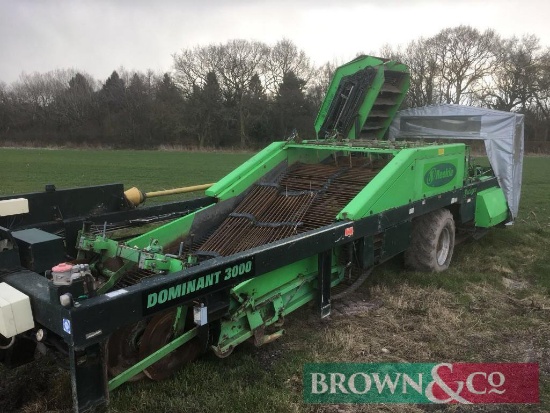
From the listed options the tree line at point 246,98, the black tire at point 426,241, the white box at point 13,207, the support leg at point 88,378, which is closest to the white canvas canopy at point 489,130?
the black tire at point 426,241

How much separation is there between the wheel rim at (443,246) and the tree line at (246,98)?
3235 cm

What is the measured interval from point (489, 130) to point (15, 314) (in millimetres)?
6328

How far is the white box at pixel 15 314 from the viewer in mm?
2271

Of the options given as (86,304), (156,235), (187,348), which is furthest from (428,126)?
(86,304)

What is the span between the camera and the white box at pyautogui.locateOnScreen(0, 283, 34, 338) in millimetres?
2271

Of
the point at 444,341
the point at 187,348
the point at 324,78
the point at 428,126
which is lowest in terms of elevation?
the point at 444,341

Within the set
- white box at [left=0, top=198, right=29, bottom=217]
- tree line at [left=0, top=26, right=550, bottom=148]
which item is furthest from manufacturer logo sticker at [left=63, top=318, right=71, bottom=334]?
tree line at [left=0, top=26, right=550, bottom=148]

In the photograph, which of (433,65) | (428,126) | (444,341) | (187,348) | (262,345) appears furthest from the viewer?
(433,65)

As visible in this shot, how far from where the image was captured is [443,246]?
18.4 feet

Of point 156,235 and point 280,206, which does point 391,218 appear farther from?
point 156,235

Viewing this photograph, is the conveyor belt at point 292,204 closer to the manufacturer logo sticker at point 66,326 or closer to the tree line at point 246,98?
the manufacturer logo sticker at point 66,326

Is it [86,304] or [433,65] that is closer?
[86,304]

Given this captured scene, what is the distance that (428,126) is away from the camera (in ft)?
24.0

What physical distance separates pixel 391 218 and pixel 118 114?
45966mm
